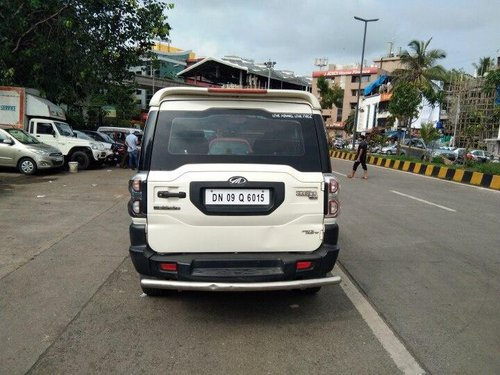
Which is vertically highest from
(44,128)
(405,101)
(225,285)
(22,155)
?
(405,101)

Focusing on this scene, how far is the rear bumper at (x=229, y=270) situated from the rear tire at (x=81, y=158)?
1503cm

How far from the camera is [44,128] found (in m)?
17.6

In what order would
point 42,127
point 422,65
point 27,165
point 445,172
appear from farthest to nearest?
1. point 422,65
2. point 445,172
3. point 42,127
4. point 27,165

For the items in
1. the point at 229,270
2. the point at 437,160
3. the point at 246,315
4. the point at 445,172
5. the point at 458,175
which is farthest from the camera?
the point at 437,160

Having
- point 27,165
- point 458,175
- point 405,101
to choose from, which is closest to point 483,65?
point 405,101

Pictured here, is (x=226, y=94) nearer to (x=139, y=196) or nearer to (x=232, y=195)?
(x=232, y=195)

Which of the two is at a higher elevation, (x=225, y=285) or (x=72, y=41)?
(x=72, y=41)

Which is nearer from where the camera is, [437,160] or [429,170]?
[429,170]

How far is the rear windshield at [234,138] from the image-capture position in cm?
366

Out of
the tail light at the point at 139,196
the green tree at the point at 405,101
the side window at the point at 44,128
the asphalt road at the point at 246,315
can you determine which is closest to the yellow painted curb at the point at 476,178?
the asphalt road at the point at 246,315

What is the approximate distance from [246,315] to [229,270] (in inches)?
27.0

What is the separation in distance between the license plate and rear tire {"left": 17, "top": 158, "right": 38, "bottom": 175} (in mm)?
13200

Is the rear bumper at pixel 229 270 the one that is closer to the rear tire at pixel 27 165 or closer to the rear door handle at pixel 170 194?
the rear door handle at pixel 170 194

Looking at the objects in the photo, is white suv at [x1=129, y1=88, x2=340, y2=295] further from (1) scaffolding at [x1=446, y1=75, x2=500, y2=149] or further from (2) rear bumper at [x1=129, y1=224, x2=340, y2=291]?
(1) scaffolding at [x1=446, y1=75, x2=500, y2=149]
